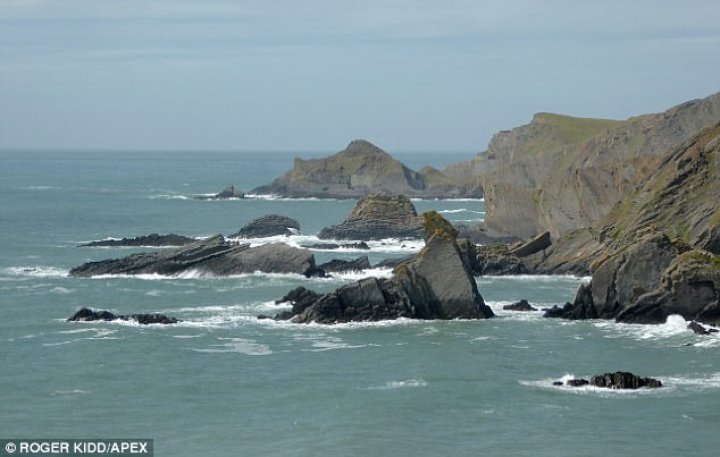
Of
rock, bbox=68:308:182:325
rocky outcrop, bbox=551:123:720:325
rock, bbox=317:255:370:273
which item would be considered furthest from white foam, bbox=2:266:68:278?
rocky outcrop, bbox=551:123:720:325

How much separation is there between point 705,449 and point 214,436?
600 inches

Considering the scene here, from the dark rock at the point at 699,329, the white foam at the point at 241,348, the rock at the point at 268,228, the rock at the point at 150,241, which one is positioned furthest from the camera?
the rock at the point at 268,228

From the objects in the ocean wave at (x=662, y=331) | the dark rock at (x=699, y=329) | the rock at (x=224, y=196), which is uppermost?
the dark rock at (x=699, y=329)

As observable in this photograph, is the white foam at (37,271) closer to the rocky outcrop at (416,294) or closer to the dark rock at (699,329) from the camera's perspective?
the rocky outcrop at (416,294)

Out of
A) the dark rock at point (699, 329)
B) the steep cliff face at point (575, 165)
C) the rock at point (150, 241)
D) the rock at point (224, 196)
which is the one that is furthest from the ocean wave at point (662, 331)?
the rock at point (224, 196)

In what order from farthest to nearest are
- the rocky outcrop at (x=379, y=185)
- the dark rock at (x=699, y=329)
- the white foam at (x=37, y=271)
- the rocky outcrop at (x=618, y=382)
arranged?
the rocky outcrop at (x=379, y=185) → the white foam at (x=37, y=271) → the dark rock at (x=699, y=329) → the rocky outcrop at (x=618, y=382)

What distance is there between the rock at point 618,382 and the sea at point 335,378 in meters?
0.62

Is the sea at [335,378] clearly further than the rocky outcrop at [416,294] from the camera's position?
No

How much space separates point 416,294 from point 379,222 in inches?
2023

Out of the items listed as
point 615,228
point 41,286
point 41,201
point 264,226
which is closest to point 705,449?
point 615,228

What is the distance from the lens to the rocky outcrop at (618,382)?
52.5 m

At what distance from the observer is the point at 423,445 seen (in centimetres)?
4434

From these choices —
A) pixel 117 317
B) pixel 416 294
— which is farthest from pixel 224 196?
pixel 416 294

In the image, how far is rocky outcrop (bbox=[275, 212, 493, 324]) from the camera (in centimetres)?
6744
